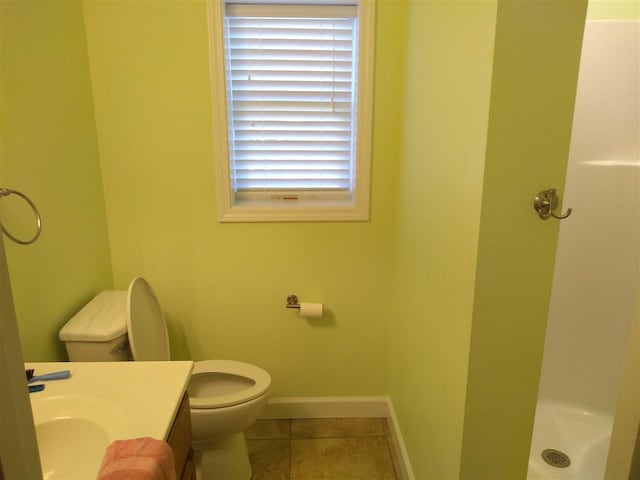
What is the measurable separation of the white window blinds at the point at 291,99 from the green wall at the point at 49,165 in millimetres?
593

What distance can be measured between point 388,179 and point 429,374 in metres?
0.88

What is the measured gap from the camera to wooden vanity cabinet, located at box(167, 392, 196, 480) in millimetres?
1061

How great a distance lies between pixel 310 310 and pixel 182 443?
970 mm

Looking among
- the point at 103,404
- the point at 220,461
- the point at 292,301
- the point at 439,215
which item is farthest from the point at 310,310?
the point at 103,404

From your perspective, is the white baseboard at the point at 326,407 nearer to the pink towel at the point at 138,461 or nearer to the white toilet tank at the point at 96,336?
the white toilet tank at the point at 96,336

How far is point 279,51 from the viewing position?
→ 6.19 ft

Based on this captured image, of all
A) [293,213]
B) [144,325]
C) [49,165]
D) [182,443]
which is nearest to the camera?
[182,443]

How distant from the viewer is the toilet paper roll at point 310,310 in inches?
80.0

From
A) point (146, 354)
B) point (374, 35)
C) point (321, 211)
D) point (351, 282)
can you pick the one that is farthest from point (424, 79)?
point (146, 354)

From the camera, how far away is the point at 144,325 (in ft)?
5.49

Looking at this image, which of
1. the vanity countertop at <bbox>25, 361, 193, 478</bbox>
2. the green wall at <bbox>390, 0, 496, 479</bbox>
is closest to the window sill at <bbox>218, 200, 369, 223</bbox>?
the green wall at <bbox>390, 0, 496, 479</bbox>

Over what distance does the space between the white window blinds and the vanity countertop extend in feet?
3.41

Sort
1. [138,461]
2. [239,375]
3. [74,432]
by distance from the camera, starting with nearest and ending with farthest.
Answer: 1. [138,461]
2. [74,432]
3. [239,375]

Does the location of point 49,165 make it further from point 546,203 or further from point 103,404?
point 546,203
